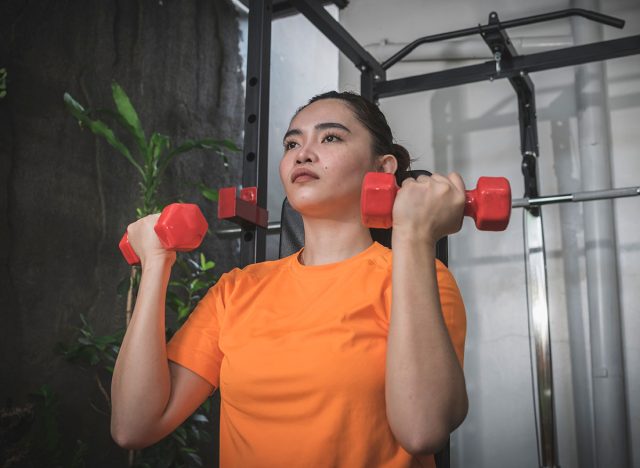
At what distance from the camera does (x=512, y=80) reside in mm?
2213

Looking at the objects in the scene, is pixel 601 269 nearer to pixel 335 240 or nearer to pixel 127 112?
pixel 335 240

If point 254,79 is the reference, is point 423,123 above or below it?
above

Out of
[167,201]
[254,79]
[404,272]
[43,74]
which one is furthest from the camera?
[167,201]

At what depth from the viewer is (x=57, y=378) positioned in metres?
1.94

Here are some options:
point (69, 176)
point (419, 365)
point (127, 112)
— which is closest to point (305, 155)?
point (419, 365)

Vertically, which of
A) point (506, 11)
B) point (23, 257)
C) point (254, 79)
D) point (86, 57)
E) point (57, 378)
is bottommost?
point (57, 378)

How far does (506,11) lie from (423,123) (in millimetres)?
680

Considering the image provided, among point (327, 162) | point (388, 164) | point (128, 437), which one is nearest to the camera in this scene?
point (128, 437)

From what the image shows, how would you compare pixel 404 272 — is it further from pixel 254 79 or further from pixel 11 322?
pixel 11 322

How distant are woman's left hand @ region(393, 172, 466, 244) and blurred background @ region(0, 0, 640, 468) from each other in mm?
1304

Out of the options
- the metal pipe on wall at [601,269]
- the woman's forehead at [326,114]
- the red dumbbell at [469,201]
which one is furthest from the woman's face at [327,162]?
the metal pipe on wall at [601,269]

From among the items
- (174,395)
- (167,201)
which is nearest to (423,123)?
(167,201)

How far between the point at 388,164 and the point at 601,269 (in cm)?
155

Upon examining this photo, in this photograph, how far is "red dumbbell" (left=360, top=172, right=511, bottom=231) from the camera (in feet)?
2.79
